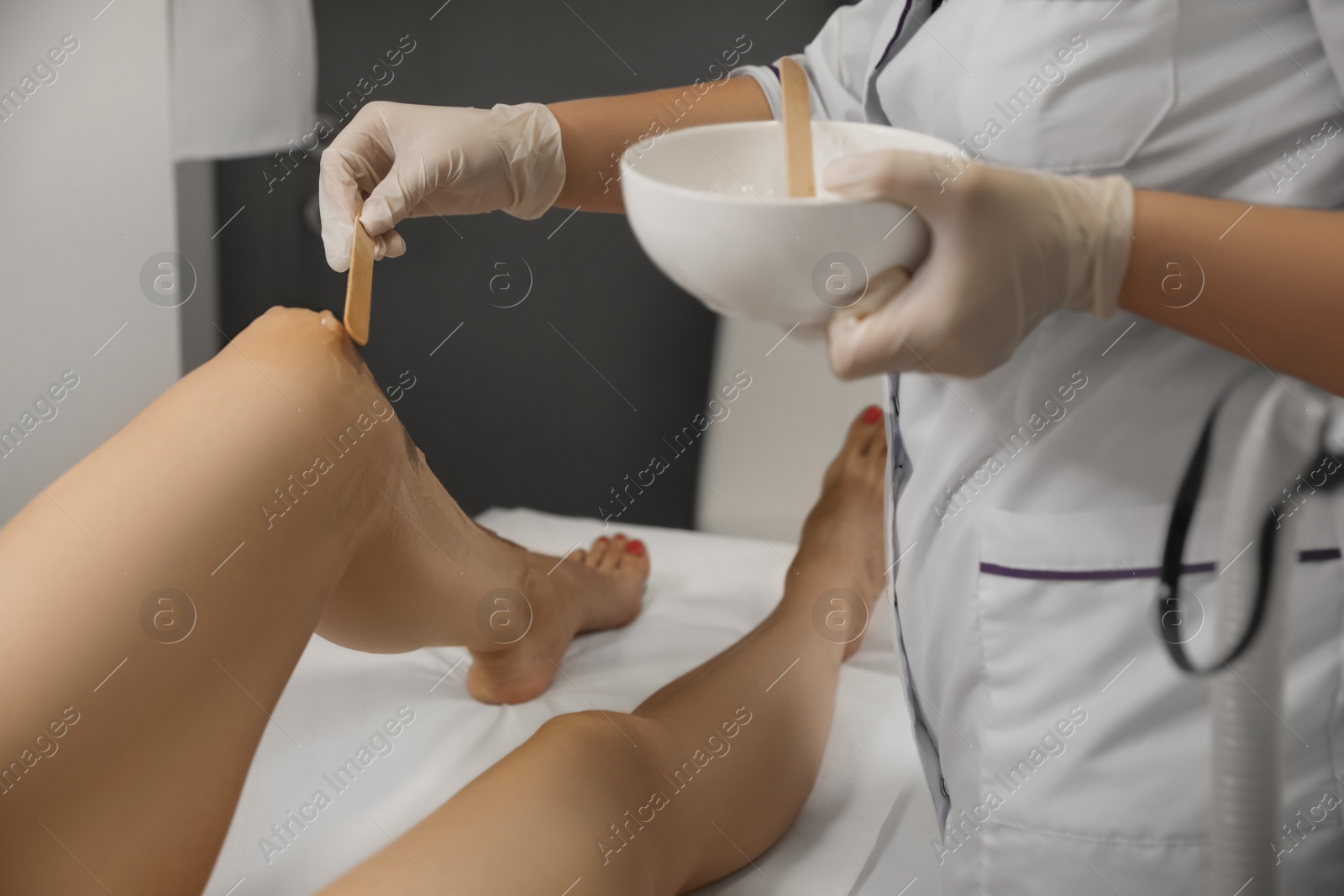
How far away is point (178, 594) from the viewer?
2.01 ft

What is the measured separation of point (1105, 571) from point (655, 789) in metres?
0.35

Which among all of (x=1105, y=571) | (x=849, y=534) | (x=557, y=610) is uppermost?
(x=1105, y=571)

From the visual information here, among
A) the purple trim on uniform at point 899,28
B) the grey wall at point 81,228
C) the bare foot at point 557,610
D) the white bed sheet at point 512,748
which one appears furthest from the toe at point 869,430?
the grey wall at point 81,228

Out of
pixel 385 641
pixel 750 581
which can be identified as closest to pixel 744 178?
pixel 385 641

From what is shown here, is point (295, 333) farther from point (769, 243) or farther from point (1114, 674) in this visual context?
point (1114, 674)

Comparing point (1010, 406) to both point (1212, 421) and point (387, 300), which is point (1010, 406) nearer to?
point (1212, 421)

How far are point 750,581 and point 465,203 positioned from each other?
692 mm

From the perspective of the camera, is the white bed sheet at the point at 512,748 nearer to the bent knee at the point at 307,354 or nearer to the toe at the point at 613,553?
the toe at the point at 613,553

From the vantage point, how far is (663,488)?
1.61m

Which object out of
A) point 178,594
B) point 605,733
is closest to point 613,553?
point 605,733

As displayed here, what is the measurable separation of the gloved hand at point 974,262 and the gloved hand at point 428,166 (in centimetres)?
36

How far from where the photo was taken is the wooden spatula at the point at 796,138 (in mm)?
623

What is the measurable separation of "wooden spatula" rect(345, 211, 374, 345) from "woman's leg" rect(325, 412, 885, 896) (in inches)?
12.7

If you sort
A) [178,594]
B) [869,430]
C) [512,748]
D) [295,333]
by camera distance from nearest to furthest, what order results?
[178,594]
[295,333]
[512,748]
[869,430]
